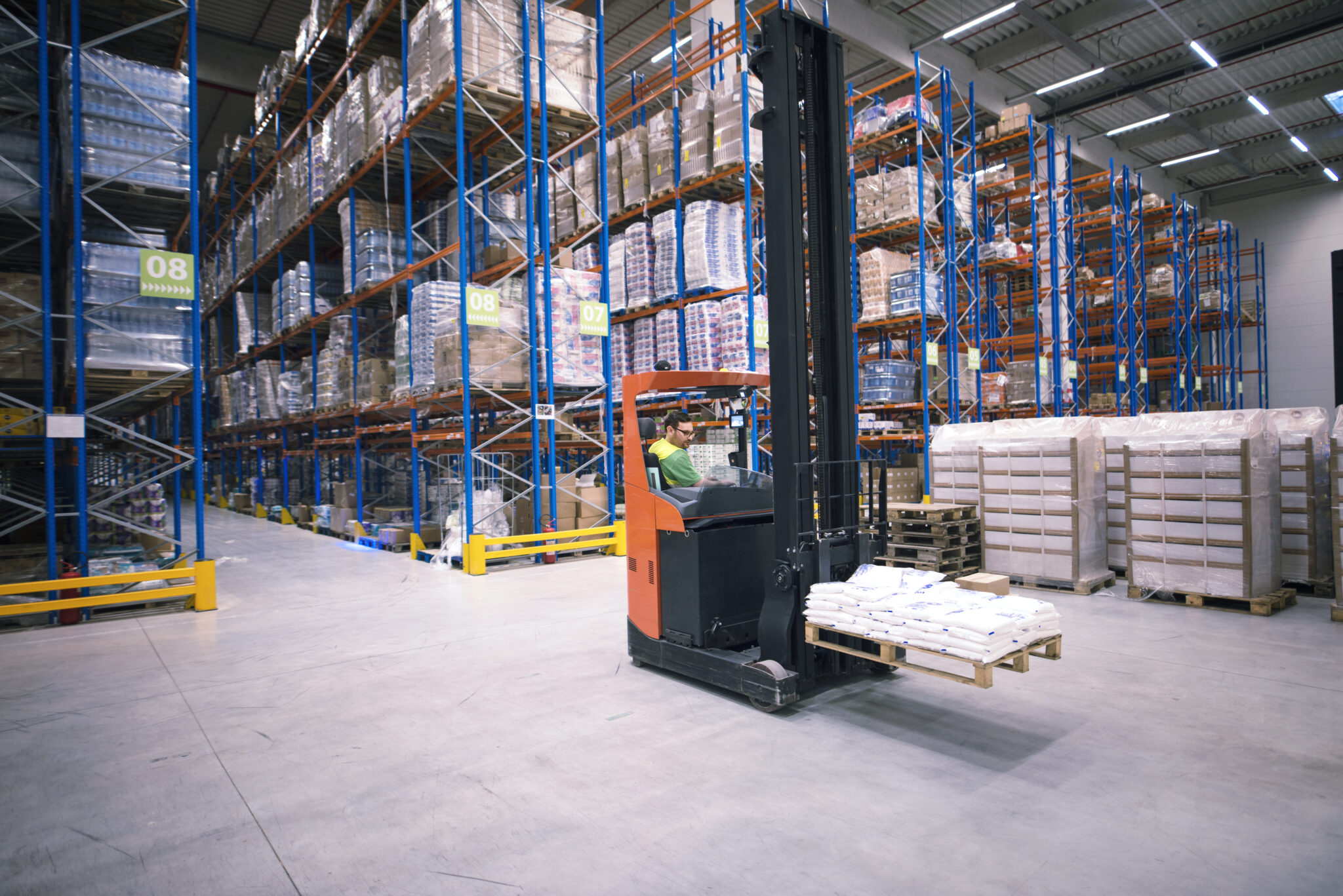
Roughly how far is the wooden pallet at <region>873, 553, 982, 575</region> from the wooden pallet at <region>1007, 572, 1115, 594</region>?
346 millimetres

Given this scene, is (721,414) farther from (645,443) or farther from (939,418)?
(939,418)

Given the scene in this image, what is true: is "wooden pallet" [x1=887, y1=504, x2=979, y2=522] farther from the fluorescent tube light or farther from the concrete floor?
the fluorescent tube light

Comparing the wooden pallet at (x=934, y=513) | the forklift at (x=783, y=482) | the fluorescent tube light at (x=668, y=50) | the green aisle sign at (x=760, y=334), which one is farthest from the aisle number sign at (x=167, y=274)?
the fluorescent tube light at (x=668, y=50)

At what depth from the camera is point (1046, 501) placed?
22.3 ft

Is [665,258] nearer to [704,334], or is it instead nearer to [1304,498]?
[704,334]

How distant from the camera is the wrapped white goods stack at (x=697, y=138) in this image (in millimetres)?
10156

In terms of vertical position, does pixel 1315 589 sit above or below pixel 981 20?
below

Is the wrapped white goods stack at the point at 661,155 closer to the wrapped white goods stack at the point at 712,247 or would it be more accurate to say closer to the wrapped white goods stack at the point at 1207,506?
the wrapped white goods stack at the point at 712,247

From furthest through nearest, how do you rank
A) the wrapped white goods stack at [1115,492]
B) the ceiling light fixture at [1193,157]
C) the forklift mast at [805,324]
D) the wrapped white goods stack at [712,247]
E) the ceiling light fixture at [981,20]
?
the ceiling light fixture at [1193,157], the ceiling light fixture at [981,20], the wrapped white goods stack at [712,247], the wrapped white goods stack at [1115,492], the forklift mast at [805,324]

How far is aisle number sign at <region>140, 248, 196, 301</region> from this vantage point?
21.2ft

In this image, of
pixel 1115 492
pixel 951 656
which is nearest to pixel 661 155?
pixel 1115 492

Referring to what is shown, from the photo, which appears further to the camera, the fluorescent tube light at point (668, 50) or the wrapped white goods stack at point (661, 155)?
the fluorescent tube light at point (668, 50)

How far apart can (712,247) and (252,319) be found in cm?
1190

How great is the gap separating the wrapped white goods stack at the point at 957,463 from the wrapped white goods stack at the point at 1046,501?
0.52 ft
